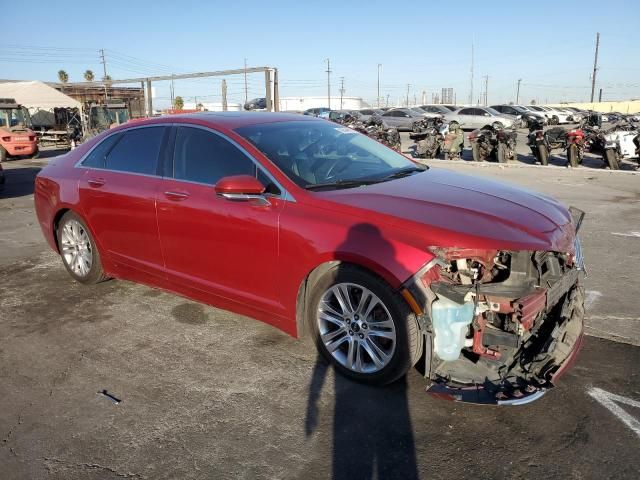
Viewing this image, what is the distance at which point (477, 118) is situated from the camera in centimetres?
3225

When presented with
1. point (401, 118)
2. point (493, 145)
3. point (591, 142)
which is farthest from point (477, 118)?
point (591, 142)

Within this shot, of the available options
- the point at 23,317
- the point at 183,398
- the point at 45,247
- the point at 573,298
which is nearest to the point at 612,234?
the point at 573,298

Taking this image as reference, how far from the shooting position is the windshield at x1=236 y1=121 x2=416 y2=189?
3.71 m

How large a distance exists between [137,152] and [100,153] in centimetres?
62

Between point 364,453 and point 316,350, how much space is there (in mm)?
1179

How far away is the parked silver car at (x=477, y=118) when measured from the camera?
104 feet

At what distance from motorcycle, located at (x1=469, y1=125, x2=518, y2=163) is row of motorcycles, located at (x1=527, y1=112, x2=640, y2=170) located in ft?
2.07

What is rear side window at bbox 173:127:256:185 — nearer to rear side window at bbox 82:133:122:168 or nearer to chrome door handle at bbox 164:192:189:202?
chrome door handle at bbox 164:192:189:202

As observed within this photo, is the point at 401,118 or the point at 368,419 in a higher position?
the point at 401,118

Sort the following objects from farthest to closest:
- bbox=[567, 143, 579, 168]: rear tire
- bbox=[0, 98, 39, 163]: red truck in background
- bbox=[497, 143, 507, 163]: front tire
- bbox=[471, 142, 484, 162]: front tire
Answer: bbox=[0, 98, 39, 163]: red truck in background → bbox=[471, 142, 484, 162]: front tire → bbox=[497, 143, 507, 163]: front tire → bbox=[567, 143, 579, 168]: rear tire

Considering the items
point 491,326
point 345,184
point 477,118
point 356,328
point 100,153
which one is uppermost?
point 477,118

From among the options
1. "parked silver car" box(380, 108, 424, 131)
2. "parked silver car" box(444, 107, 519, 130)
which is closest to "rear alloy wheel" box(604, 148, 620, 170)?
"parked silver car" box(444, 107, 519, 130)

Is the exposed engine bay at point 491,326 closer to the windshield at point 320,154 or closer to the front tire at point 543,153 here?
the windshield at point 320,154

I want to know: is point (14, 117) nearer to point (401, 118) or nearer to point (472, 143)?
point (472, 143)
